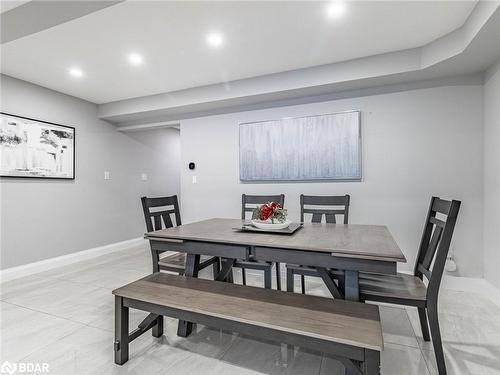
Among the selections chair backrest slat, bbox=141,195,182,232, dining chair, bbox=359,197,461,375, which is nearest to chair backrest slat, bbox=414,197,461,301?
dining chair, bbox=359,197,461,375

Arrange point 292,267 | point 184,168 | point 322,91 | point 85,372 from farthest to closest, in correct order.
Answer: point 184,168, point 322,91, point 292,267, point 85,372

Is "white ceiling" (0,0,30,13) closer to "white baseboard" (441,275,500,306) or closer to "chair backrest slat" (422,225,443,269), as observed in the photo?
"chair backrest slat" (422,225,443,269)

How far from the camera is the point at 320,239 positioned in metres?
1.62

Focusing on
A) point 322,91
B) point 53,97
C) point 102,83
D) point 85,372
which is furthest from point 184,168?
point 85,372

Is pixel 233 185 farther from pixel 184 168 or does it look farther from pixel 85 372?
pixel 85 372

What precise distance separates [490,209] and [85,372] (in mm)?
3384

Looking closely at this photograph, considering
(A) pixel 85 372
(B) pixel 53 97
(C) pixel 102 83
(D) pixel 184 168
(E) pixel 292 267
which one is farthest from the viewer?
(D) pixel 184 168

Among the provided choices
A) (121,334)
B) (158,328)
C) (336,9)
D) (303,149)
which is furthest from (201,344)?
(336,9)

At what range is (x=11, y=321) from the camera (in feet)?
6.68

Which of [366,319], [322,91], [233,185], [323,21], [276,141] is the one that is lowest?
[366,319]

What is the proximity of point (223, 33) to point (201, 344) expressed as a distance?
7.76 feet

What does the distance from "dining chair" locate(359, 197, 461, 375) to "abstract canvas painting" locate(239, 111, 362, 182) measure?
128cm

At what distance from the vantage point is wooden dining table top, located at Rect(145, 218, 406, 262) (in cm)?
133

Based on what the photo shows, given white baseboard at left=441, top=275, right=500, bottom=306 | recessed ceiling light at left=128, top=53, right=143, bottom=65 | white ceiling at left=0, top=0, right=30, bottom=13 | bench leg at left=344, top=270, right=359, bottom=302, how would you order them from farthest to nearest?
recessed ceiling light at left=128, top=53, right=143, bottom=65, white baseboard at left=441, top=275, right=500, bottom=306, white ceiling at left=0, top=0, right=30, bottom=13, bench leg at left=344, top=270, right=359, bottom=302
